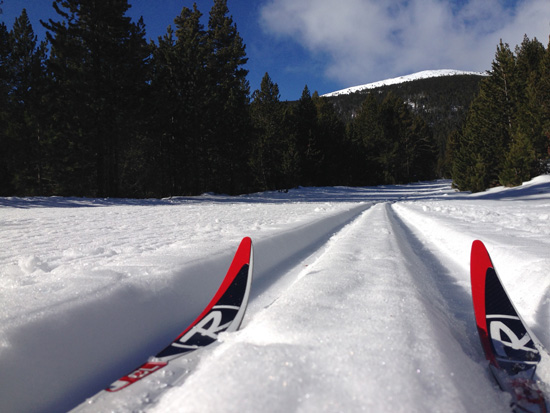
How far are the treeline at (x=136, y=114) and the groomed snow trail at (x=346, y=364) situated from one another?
16697mm

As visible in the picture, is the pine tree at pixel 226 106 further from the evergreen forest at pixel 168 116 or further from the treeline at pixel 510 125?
the treeline at pixel 510 125

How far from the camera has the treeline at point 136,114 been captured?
1467cm

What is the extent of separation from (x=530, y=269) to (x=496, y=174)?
81.6ft

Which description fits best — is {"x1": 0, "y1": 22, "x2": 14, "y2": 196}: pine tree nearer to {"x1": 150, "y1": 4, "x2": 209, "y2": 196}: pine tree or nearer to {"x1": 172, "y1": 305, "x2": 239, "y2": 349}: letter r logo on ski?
{"x1": 150, "y1": 4, "x2": 209, "y2": 196}: pine tree

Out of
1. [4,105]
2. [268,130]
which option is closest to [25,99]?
[4,105]

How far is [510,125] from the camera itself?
2089 cm

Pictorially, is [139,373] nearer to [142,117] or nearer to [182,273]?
[182,273]

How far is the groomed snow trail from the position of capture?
2.65ft

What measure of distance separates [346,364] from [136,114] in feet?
58.2

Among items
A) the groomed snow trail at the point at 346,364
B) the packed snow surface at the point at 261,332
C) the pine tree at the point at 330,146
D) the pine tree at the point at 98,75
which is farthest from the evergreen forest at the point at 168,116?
the groomed snow trail at the point at 346,364

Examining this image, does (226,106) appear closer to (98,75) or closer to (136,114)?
(136,114)

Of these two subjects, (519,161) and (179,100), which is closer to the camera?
(519,161)

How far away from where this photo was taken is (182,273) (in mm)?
2113

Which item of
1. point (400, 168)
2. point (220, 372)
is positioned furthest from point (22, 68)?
point (400, 168)
